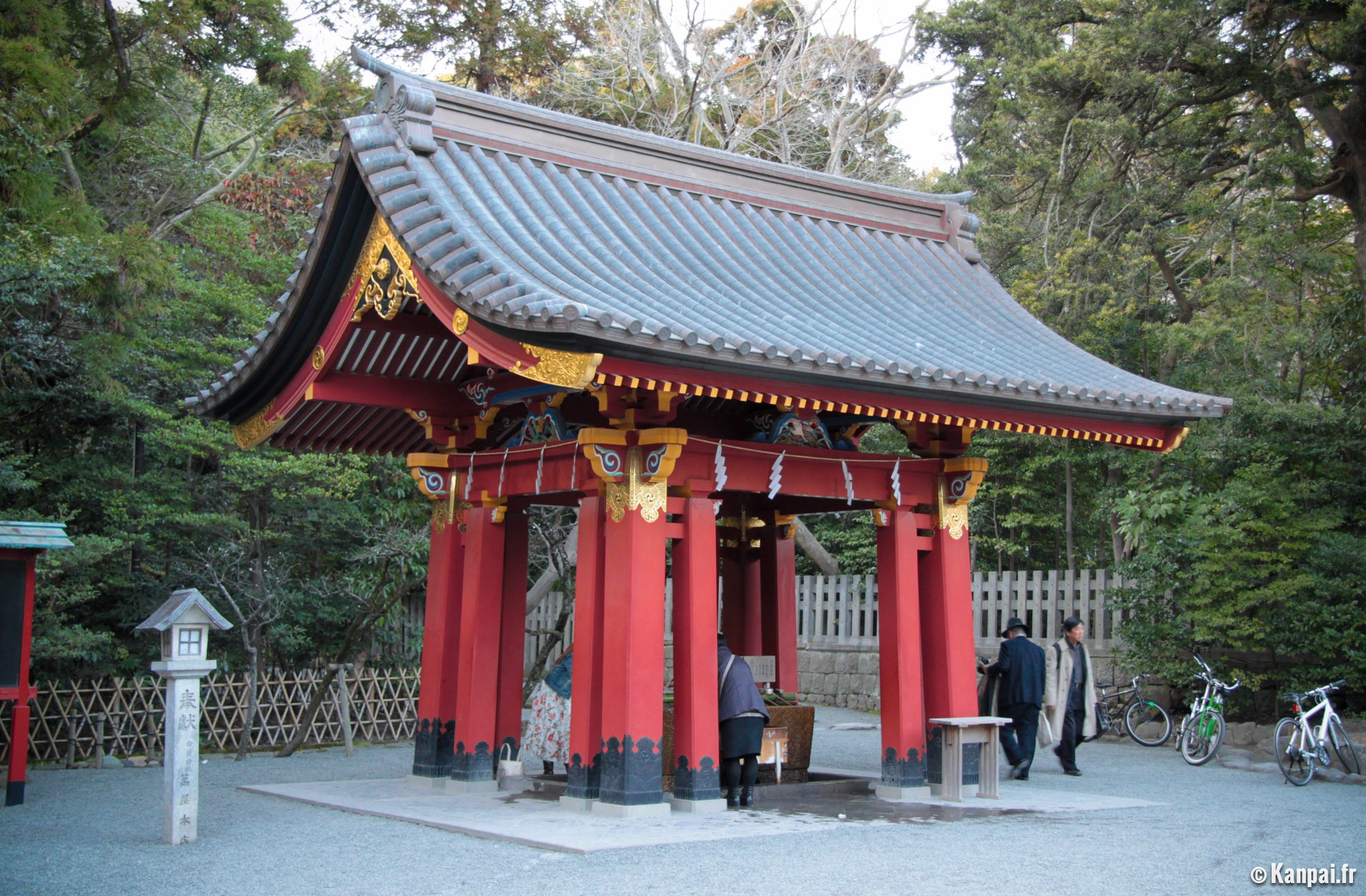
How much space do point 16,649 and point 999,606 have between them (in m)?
12.6

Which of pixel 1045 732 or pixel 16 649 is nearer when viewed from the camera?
pixel 16 649

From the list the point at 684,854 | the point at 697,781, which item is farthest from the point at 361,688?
the point at 684,854

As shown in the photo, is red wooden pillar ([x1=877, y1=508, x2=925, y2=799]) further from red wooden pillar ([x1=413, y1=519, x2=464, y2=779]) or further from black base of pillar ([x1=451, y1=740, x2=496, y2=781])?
red wooden pillar ([x1=413, y1=519, x2=464, y2=779])

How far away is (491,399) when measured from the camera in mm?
9508

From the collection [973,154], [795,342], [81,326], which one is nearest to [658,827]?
[795,342]

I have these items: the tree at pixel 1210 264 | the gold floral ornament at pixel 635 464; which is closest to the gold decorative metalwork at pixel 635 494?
the gold floral ornament at pixel 635 464

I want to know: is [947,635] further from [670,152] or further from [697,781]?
[670,152]

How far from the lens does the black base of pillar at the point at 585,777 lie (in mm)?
8086

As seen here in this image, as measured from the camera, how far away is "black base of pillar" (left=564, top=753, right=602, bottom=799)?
809 centimetres

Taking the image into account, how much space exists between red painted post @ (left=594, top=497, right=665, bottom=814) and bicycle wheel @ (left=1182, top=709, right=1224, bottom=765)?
704cm

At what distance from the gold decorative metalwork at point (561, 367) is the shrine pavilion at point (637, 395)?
0.03m

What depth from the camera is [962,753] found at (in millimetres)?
9023

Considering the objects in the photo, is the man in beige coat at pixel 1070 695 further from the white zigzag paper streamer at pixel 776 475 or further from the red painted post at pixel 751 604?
the white zigzag paper streamer at pixel 776 475

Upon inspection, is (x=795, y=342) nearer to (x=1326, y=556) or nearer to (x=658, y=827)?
(x=658, y=827)
